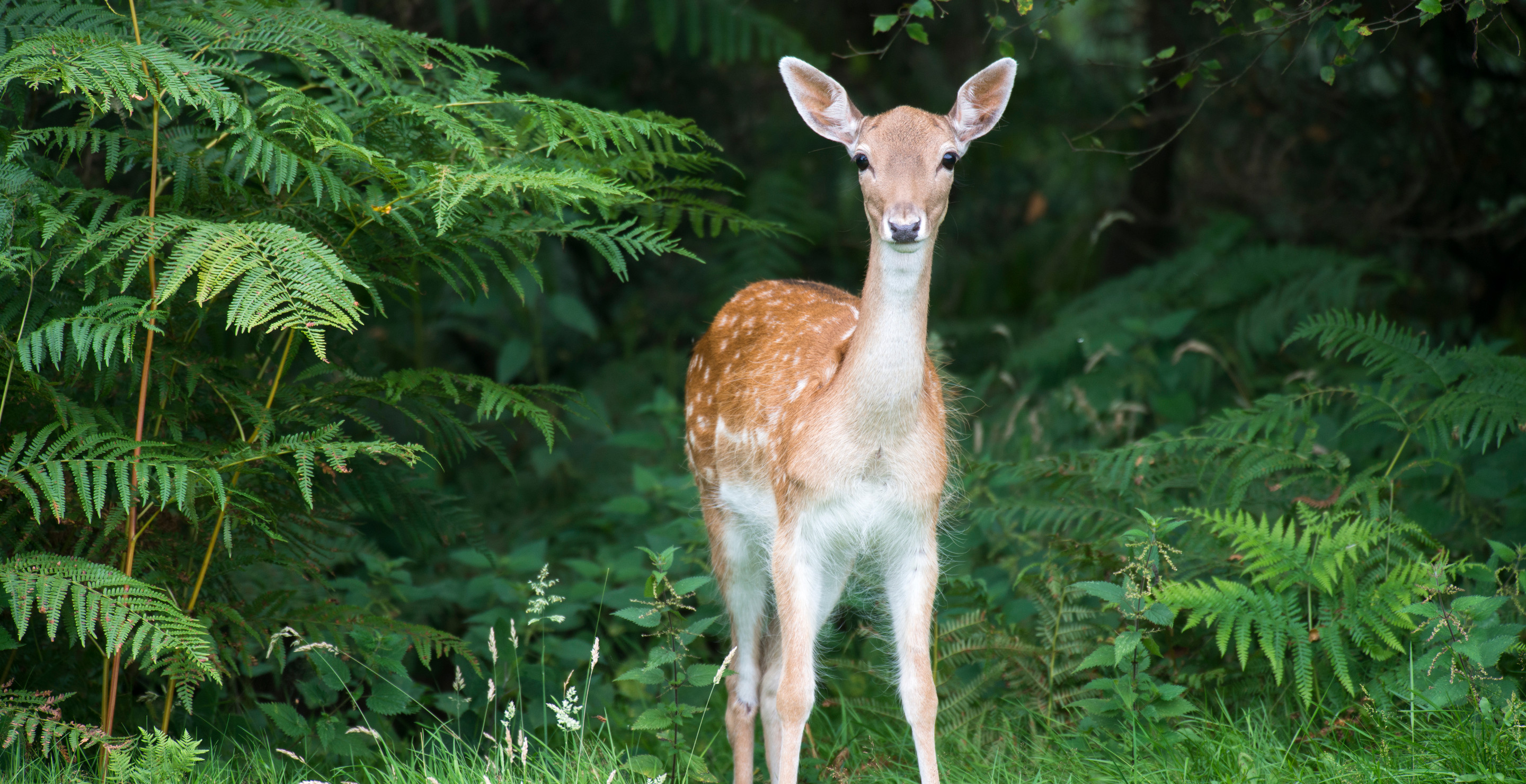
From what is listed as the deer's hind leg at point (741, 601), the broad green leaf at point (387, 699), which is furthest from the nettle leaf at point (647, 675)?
the broad green leaf at point (387, 699)

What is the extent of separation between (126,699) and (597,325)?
15.5 ft

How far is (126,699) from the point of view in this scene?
3711 millimetres

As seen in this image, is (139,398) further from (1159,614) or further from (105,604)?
(1159,614)

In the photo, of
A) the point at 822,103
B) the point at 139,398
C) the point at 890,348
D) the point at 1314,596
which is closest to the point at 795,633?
the point at 890,348

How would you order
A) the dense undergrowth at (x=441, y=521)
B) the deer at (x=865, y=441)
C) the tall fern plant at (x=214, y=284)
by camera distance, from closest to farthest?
the tall fern plant at (x=214, y=284), the dense undergrowth at (x=441, y=521), the deer at (x=865, y=441)

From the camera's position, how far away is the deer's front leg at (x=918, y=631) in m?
3.55

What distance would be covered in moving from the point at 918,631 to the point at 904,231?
1.17m

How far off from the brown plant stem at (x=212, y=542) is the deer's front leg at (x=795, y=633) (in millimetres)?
1516

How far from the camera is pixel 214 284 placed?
302 cm

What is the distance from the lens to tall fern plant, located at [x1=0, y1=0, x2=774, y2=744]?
3131 millimetres

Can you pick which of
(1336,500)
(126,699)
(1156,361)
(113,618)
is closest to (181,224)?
(113,618)

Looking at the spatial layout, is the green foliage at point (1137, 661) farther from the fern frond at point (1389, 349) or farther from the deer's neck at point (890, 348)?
the fern frond at point (1389, 349)

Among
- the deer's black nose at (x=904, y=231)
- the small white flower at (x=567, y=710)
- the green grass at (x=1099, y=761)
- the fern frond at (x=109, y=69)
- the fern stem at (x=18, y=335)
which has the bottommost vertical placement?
the green grass at (x=1099, y=761)

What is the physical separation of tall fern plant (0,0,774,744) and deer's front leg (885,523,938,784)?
3.84 feet
